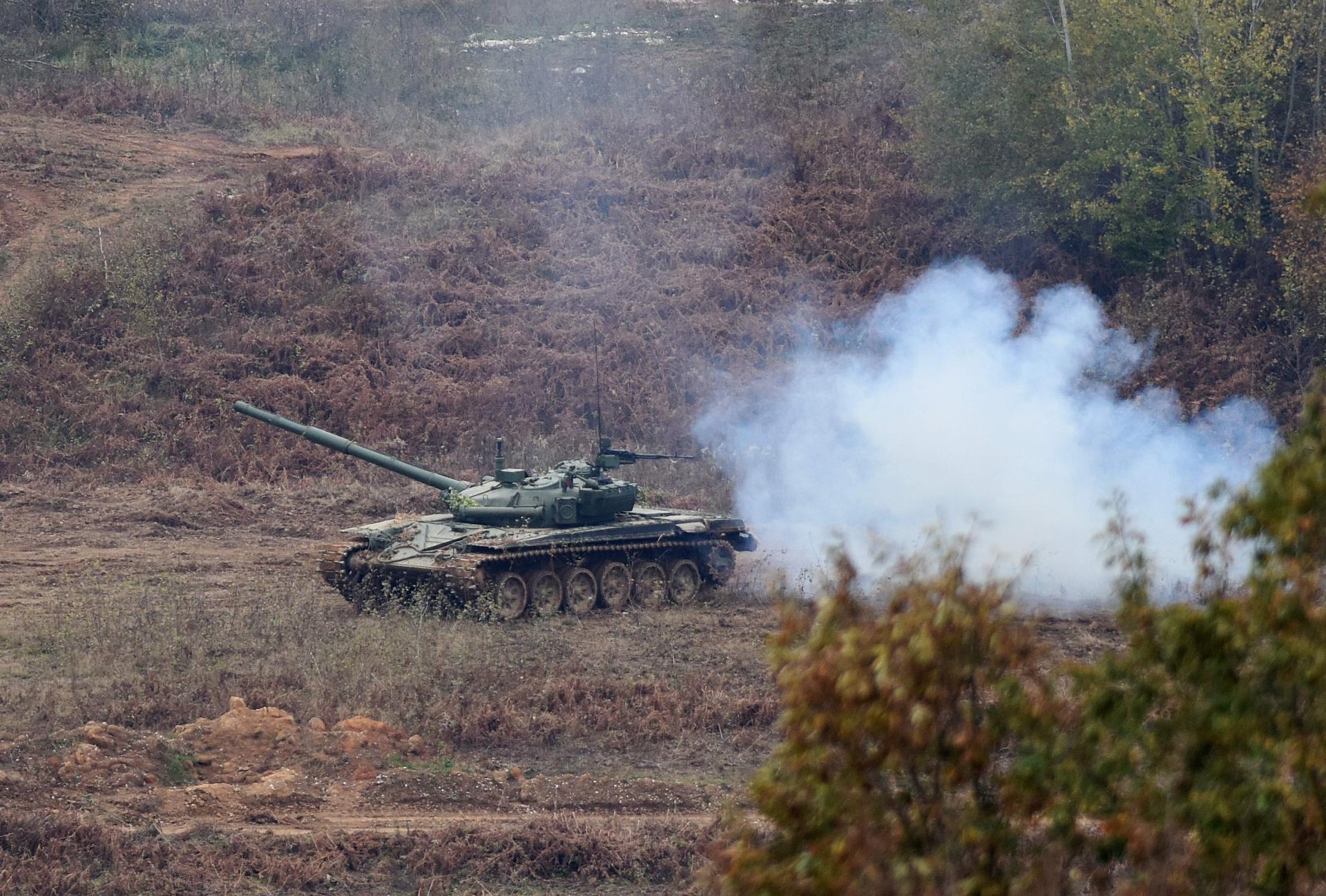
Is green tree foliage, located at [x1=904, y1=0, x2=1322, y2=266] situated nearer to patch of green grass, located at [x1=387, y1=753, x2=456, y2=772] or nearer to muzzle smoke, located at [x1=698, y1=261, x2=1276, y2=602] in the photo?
muzzle smoke, located at [x1=698, y1=261, x2=1276, y2=602]

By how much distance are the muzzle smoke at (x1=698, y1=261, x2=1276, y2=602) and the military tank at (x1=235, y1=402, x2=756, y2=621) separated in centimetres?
195

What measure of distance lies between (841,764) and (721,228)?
96.6 ft

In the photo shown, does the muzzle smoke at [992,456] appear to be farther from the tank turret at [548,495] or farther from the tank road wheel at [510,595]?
the tank road wheel at [510,595]

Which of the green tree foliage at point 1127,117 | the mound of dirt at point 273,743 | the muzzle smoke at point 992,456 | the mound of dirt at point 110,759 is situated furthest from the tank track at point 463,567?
the green tree foliage at point 1127,117

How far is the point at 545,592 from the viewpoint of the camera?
1691 centimetres

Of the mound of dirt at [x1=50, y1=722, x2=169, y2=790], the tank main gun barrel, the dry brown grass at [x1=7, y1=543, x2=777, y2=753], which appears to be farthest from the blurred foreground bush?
the tank main gun barrel

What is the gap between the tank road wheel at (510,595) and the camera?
16.2 metres

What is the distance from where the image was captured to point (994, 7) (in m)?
32.8

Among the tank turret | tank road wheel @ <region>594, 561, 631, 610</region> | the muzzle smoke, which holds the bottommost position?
tank road wheel @ <region>594, 561, 631, 610</region>

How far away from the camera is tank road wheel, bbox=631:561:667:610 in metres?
17.8

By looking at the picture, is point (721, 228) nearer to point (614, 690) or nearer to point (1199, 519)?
point (614, 690)

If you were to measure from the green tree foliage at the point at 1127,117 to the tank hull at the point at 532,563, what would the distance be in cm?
1342

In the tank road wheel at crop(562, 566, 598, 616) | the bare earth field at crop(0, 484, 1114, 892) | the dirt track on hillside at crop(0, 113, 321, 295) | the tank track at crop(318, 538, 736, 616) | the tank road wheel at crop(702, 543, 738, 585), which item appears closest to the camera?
the bare earth field at crop(0, 484, 1114, 892)

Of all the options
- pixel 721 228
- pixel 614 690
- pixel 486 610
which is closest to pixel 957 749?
pixel 614 690
